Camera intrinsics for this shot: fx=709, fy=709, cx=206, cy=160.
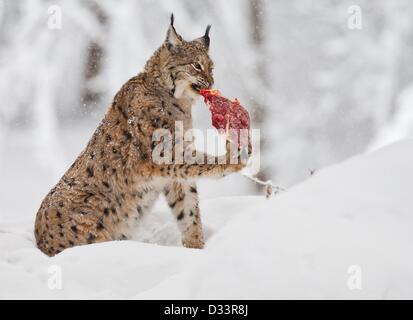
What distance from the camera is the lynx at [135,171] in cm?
462

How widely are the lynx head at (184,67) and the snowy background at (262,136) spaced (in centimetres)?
86

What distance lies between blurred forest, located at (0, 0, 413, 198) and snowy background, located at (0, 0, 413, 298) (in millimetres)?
23

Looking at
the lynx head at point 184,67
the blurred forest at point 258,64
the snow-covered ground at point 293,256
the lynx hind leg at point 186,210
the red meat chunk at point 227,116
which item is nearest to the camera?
the snow-covered ground at point 293,256

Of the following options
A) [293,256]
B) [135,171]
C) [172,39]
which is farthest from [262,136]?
[293,256]

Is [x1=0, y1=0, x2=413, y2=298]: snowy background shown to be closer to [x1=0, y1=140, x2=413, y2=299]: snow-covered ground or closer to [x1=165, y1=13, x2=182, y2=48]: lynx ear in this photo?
[x1=0, y1=140, x2=413, y2=299]: snow-covered ground

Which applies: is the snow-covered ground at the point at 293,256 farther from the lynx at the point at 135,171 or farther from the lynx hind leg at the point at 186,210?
the lynx hind leg at the point at 186,210

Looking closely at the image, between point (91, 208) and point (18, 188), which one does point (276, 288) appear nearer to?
point (91, 208)

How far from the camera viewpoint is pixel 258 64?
9633 mm

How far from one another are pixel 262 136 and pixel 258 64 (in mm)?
991

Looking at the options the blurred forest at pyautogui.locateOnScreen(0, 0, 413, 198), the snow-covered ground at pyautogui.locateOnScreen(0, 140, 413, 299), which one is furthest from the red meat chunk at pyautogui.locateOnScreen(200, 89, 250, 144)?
the blurred forest at pyautogui.locateOnScreen(0, 0, 413, 198)

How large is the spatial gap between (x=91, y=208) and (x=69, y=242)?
0.91 feet

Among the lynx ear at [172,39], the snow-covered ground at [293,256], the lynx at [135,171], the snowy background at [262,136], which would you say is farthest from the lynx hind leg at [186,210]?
the snow-covered ground at [293,256]

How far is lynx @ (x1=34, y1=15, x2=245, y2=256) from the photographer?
4.62 m
